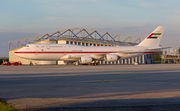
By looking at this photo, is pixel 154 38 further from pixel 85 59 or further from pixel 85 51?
pixel 85 59

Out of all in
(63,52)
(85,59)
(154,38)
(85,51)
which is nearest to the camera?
(85,59)

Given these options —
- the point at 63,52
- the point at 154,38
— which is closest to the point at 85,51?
the point at 63,52

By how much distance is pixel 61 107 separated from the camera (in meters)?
6.13

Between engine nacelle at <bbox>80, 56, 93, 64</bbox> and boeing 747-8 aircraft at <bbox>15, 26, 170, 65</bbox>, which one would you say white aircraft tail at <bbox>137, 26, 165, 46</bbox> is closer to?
boeing 747-8 aircraft at <bbox>15, 26, 170, 65</bbox>

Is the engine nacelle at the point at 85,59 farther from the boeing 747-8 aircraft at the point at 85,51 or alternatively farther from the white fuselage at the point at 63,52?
the white fuselage at the point at 63,52

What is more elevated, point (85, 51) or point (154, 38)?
point (154, 38)

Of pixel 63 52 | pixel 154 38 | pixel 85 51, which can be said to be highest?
pixel 154 38

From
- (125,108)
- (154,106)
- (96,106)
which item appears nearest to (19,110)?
(96,106)

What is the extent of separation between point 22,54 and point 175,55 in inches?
2240

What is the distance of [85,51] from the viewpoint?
44531 millimetres

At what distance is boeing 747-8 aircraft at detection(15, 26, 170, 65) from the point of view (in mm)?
41938

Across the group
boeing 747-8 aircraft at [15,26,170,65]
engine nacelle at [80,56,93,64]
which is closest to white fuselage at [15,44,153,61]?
boeing 747-8 aircraft at [15,26,170,65]

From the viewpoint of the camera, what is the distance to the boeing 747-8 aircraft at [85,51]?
41.9m

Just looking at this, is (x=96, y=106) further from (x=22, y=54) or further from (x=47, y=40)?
(x=47, y=40)
